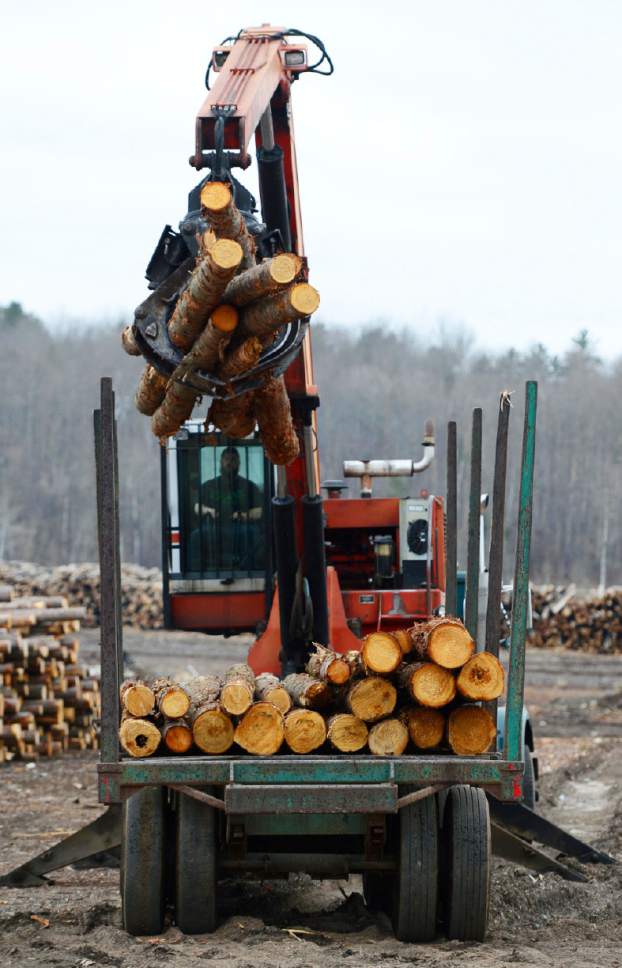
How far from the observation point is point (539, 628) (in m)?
34.2

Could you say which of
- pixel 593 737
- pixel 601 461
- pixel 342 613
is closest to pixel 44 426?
pixel 601 461

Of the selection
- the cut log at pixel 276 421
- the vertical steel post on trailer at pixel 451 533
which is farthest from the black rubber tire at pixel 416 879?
the cut log at pixel 276 421

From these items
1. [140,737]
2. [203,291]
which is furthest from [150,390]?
[140,737]

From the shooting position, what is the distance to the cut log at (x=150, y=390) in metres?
8.69

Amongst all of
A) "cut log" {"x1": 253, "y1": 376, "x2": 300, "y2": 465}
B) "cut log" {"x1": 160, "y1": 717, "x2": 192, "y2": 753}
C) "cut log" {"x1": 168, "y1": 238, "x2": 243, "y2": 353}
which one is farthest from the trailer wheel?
"cut log" {"x1": 168, "y1": 238, "x2": 243, "y2": 353}

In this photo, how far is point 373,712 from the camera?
27.2 feet

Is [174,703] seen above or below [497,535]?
below

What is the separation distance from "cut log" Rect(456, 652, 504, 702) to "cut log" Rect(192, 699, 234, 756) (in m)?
1.34

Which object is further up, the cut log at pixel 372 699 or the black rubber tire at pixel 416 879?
the cut log at pixel 372 699

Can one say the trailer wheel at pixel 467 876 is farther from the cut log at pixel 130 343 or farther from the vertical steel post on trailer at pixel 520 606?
the cut log at pixel 130 343

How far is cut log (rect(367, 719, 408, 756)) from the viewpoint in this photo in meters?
8.27

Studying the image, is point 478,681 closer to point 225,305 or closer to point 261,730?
point 261,730

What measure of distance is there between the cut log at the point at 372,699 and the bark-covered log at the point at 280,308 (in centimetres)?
210

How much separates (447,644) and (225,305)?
7.38 feet
